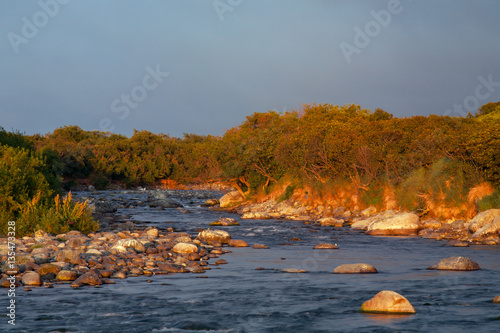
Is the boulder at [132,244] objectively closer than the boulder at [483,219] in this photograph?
Yes

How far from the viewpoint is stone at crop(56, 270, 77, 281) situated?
1451 centimetres

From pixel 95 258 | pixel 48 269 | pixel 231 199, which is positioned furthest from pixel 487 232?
pixel 231 199

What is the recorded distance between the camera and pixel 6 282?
13.6 meters

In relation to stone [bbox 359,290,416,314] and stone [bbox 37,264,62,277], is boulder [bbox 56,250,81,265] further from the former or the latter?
stone [bbox 359,290,416,314]

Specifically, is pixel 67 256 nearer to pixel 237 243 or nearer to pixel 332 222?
pixel 237 243

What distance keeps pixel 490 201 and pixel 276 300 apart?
659 inches

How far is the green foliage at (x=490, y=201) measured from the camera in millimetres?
25105

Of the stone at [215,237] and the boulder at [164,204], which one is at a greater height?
the boulder at [164,204]

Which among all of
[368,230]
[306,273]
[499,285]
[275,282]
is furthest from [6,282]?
[368,230]

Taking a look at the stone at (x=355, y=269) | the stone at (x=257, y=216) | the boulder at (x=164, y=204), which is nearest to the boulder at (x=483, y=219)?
the stone at (x=355, y=269)

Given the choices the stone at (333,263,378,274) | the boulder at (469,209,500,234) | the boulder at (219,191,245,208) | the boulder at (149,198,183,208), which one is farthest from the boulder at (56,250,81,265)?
the boulder at (219,191,245,208)

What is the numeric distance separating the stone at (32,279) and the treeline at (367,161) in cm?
1556

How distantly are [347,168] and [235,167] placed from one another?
1374 cm

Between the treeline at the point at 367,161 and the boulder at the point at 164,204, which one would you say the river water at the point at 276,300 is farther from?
the boulder at the point at 164,204
